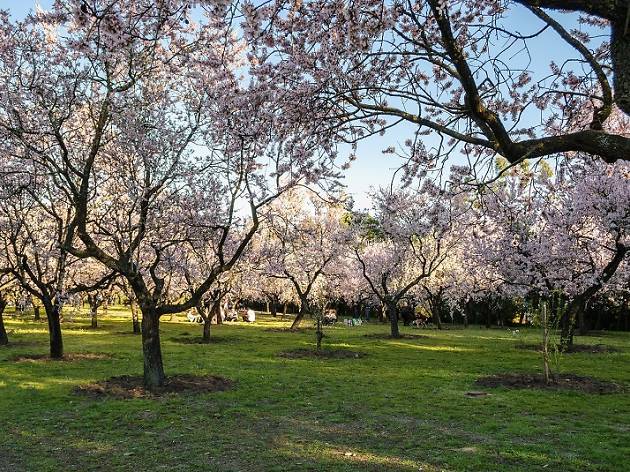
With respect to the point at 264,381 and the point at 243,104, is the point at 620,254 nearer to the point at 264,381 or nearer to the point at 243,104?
the point at 264,381

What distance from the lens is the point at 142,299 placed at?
12.5 m

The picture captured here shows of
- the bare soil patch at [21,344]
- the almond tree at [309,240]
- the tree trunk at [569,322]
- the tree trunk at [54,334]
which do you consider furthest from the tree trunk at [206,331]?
the tree trunk at [569,322]

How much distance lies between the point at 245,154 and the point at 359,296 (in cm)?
4121

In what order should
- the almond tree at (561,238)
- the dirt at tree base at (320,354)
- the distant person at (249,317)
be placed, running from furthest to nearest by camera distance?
1. the distant person at (249,317)
2. the dirt at tree base at (320,354)
3. the almond tree at (561,238)

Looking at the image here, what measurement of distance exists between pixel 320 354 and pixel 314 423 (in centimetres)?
1071

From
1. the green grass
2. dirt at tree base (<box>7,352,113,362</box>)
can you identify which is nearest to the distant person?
dirt at tree base (<box>7,352,113,362</box>)

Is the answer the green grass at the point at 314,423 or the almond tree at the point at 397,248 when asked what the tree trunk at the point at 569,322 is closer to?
the green grass at the point at 314,423

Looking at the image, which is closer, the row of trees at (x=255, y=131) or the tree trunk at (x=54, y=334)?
the row of trees at (x=255, y=131)

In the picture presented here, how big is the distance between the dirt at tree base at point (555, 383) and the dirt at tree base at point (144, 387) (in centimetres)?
687

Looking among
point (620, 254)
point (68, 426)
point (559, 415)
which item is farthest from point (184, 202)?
point (620, 254)

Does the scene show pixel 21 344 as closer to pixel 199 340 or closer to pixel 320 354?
pixel 199 340

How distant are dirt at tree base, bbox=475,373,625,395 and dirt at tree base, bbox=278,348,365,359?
6624 mm

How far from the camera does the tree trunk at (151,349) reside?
41.0 feet

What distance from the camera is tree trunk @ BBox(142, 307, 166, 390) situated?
12508mm
